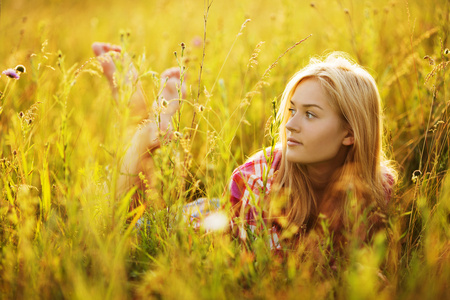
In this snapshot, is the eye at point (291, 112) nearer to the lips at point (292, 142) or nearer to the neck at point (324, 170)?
the lips at point (292, 142)

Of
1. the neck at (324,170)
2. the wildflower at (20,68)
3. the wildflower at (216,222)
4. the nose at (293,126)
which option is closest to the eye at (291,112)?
the nose at (293,126)

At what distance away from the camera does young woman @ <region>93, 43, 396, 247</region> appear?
171cm

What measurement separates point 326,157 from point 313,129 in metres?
0.14

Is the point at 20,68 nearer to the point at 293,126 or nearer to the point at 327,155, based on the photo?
the point at 293,126

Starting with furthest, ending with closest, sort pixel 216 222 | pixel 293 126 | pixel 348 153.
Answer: pixel 348 153, pixel 293 126, pixel 216 222

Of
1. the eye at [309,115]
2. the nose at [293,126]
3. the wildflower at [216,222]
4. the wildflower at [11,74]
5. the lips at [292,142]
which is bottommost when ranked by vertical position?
the wildflower at [216,222]

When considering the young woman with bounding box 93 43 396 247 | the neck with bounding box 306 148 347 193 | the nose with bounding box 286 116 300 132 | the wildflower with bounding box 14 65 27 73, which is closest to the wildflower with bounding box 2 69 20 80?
the wildflower with bounding box 14 65 27 73

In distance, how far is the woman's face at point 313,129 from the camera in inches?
67.0

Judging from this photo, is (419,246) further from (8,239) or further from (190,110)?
(190,110)

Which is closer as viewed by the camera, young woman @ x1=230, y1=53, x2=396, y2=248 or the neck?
young woman @ x1=230, y1=53, x2=396, y2=248

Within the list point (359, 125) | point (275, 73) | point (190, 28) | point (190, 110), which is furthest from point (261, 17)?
point (359, 125)

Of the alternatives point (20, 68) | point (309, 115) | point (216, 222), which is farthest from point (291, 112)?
point (20, 68)

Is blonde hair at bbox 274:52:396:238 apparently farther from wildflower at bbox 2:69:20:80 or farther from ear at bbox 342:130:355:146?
wildflower at bbox 2:69:20:80

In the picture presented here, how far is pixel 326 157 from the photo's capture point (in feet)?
5.69
